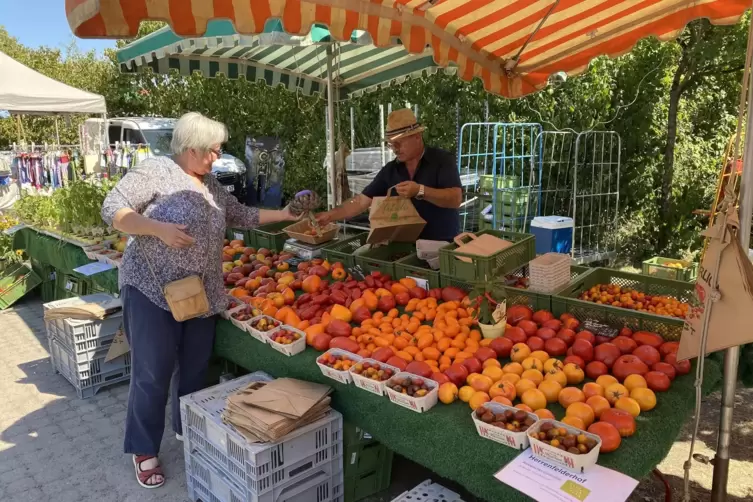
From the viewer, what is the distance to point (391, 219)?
3.66 metres

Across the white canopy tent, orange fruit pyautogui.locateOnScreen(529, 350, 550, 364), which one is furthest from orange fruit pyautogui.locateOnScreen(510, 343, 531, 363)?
the white canopy tent

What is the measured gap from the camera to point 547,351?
263 centimetres

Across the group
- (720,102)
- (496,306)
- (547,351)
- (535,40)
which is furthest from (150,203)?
(720,102)

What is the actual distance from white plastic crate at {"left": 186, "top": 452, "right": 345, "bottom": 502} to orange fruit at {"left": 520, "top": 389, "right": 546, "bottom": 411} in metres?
1.14

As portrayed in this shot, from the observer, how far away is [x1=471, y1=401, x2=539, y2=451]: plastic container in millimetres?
1967

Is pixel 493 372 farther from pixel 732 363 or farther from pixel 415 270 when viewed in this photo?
pixel 415 270

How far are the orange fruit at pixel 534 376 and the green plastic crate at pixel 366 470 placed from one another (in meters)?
1.04

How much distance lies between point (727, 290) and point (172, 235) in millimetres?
2440

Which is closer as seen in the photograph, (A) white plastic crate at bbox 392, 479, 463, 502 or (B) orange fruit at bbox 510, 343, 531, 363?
(A) white plastic crate at bbox 392, 479, 463, 502

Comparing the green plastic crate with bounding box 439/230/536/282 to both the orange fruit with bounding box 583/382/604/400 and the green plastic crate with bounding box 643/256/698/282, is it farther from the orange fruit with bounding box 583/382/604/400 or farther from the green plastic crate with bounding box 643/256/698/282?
the green plastic crate with bounding box 643/256/698/282

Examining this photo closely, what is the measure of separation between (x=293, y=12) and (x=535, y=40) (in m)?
1.95


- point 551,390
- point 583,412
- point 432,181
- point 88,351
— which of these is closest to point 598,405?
point 583,412

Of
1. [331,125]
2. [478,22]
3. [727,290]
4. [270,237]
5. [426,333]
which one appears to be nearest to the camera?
[727,290]

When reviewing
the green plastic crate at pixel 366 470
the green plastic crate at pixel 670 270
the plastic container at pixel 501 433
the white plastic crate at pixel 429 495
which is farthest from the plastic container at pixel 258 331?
the green plastic crate at pixel 670 270
